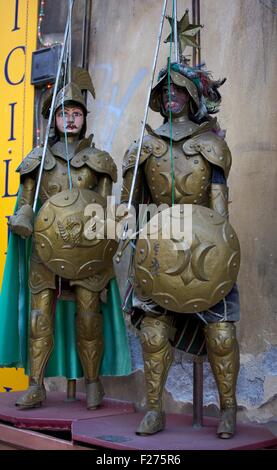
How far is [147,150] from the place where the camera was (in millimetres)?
3252

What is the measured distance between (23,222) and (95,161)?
0.59m

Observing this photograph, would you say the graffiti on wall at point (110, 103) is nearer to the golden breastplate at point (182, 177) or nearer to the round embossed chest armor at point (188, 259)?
the golden breastplate at point (182, 177)

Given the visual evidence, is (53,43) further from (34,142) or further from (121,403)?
(121,403)

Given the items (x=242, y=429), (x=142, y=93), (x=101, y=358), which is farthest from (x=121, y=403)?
(x=142, y=93)

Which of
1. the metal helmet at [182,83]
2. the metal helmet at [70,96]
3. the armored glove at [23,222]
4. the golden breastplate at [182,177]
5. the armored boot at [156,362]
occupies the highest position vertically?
the metal helmet at [70,96]

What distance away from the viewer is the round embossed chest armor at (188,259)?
2.78 meters

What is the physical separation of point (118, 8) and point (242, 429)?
3164 millimetres

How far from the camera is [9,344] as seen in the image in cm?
381

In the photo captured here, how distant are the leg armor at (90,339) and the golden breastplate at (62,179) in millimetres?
574

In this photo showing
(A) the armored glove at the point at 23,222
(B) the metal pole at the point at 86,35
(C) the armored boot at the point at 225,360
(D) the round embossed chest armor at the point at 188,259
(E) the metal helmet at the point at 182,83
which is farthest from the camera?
(B) the metal pole at the point at 86,35

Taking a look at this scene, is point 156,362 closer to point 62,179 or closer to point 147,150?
point 147,150

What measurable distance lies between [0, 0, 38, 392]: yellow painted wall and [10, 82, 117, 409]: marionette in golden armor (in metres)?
1.41

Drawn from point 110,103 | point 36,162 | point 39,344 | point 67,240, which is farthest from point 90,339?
point 110,103

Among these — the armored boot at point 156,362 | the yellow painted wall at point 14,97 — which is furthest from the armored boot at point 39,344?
the yellow painted wall at point 14,97
